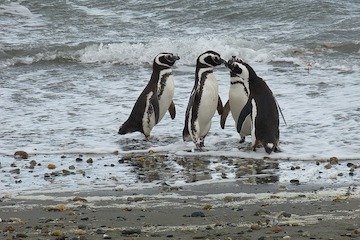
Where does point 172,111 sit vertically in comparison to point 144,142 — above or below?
above

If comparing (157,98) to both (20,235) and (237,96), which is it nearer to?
(237,96)

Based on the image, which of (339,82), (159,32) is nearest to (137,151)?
(339,82)

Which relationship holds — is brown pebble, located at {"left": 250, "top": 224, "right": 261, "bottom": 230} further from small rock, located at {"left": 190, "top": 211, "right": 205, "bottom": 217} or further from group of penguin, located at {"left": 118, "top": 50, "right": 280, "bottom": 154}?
group of penguin, located at {"left": 118, "top": 50, "right": 280, "bottom": 154}

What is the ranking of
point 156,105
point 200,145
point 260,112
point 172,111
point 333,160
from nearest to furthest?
point 333,160 → point 260,112 → point 200,145 → point 156,105 → point 172,111

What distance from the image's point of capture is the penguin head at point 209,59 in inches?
311

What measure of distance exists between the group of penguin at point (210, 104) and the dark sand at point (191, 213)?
141 cm

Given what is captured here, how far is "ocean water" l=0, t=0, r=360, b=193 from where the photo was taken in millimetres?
7762

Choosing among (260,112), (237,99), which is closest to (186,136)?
(237,99)

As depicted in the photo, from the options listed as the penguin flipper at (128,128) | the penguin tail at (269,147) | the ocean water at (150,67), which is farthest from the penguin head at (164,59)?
the penguin tail at (269,147)

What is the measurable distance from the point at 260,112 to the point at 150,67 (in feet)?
18.4

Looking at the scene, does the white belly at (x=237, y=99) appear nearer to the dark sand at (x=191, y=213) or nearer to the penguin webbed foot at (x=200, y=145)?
the penguin webbed foot at (x=200, y=145)

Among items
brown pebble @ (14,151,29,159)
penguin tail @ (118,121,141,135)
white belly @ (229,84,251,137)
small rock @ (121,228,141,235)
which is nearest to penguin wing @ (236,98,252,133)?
white belly @ (229,84,251,137)

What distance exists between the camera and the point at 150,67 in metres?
12.8

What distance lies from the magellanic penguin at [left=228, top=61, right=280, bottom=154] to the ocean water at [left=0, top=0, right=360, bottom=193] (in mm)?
156
